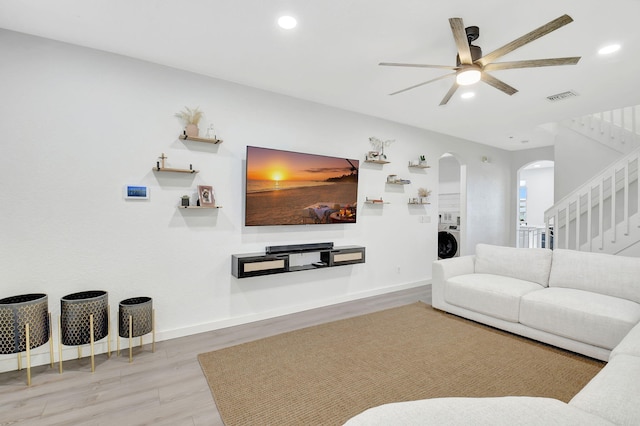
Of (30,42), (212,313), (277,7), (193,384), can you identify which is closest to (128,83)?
(30,42)

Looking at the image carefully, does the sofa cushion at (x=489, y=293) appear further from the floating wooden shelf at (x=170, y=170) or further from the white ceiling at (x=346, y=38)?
the floating wooden shelf at (x=170, y=170)

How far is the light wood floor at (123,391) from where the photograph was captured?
6.31 ft

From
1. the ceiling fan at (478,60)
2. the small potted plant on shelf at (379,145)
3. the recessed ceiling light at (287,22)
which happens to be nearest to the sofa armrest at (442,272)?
the small potted plant on shelf at (379,145)

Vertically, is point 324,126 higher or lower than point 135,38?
lower

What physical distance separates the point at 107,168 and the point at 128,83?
803 mm

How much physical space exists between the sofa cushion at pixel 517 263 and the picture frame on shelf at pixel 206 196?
3292mm

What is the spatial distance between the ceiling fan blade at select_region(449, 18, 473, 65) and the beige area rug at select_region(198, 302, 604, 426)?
2.37m

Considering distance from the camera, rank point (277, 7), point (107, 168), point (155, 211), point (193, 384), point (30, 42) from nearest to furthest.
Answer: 1. point (277, 7)
2. point (193, 384)
3. point (30, 42)
4. point (107, 168)
5. point (155, 211)

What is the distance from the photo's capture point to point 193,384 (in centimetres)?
230

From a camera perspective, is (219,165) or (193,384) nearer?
(193,384)

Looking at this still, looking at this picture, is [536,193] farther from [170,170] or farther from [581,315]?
[170,170]

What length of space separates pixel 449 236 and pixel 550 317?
4852mm

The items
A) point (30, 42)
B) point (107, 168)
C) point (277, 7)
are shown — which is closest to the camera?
point (277, 7)

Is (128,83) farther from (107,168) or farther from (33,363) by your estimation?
(33,363)
